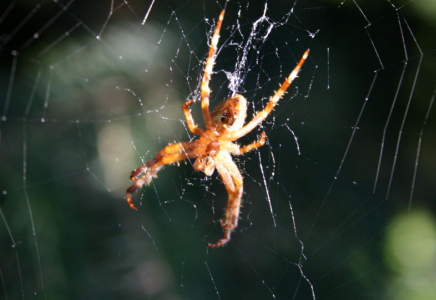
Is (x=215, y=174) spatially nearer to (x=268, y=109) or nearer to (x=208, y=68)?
(x=268, y=109)

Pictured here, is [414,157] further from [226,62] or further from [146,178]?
[146,178]

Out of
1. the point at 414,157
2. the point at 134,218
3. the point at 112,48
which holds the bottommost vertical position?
the point at 414,157

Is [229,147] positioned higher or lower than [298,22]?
lower

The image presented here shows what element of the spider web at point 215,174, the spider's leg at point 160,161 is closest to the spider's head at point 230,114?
the spider's leg at point 160,161

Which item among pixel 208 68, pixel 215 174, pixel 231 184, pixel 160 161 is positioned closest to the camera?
pixel 208 68

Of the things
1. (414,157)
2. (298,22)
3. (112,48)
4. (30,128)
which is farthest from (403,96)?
(30,128)

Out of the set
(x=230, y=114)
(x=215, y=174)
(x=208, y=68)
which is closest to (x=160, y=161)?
(x=230, y=114)
